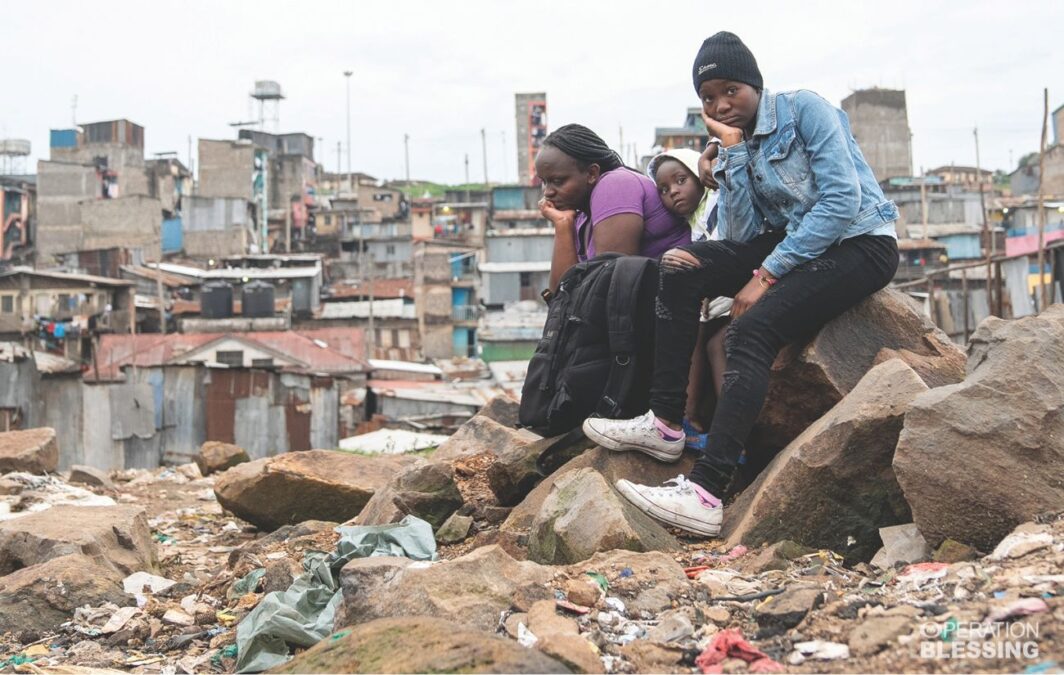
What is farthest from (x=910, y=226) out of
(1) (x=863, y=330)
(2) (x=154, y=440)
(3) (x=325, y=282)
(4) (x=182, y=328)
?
(1) (x=863, y=330)

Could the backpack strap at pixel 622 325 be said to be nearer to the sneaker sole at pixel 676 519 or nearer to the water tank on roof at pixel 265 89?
the sneaker sole at pixel 676 519

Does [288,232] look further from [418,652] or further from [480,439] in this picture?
[418,652]

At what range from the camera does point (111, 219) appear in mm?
51219

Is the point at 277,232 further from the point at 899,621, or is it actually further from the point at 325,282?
the point at 899,621

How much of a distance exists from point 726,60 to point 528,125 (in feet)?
182

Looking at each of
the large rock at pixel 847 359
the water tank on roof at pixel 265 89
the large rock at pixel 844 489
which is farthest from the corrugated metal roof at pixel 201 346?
the water tank on roof at pixel 265 89

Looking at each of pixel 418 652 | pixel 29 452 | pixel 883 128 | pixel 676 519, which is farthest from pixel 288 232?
pixel 418 652

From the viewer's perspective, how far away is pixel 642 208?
17.6ft

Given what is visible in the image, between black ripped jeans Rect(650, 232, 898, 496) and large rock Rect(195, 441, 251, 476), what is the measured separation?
28.2 feet

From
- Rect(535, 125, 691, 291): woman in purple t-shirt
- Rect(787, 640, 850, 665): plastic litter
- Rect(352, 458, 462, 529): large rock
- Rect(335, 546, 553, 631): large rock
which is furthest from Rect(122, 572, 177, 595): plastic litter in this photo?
Rect(787, 640, 850, 665): plastic litter

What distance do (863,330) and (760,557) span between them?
57.6 inches

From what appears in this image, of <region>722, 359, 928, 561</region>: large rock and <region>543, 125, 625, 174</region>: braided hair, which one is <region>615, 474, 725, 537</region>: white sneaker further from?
<region>543, 125, 625, 174</region>: braided hair

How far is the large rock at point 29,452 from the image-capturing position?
31.4 ft

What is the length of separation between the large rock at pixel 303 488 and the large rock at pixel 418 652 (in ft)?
11.6
